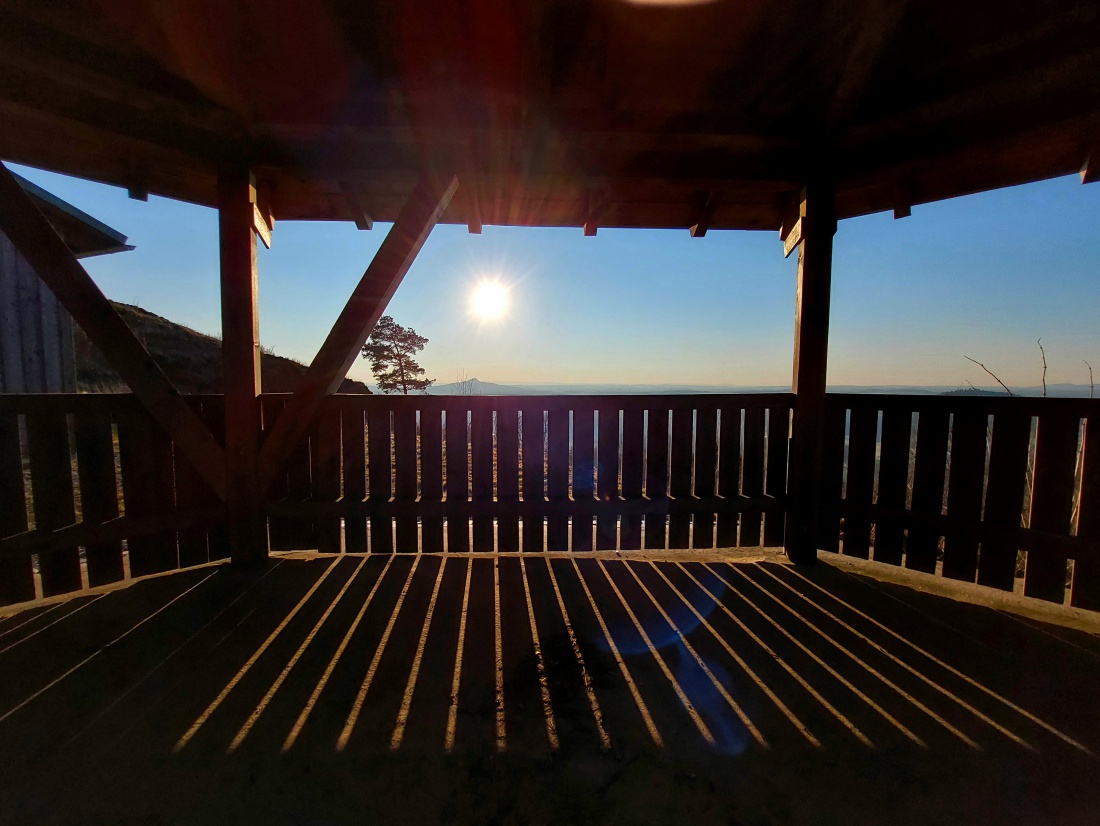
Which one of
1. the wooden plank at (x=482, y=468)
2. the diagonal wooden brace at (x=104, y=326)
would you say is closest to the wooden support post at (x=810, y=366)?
the wooden plank at (x=482, y=468)

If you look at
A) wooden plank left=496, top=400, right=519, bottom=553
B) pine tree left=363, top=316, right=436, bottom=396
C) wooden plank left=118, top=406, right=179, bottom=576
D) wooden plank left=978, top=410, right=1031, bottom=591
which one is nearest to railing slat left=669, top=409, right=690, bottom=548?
wooden plank left=496, top=400, right=519, bottom=553

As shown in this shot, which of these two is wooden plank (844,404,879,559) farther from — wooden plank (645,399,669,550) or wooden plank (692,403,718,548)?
wooden plank (645,399,669,550)

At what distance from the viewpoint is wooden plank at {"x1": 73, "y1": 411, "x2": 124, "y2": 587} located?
284 centimetres

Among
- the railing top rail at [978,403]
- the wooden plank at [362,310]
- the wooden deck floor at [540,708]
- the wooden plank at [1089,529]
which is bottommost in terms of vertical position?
the wooden deck floor at [540,708]

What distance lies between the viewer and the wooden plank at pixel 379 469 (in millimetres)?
3304

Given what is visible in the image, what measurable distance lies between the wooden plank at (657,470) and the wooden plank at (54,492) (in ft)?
13.1

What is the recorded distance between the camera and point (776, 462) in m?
3.49

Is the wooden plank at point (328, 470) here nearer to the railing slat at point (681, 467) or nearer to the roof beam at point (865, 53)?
the railing slat at point (681, 467)

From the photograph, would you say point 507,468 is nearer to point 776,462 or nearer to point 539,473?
point 539,473

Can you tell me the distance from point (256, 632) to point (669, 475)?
2923 millimetres

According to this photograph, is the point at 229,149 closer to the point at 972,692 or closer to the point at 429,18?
the point at 429,18

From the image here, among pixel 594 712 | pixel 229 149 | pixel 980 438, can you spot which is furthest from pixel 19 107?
pixel 980 438

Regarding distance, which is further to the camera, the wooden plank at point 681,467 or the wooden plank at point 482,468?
the wooden plank at point 681,467

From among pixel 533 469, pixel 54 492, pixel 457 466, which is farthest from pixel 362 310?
pixel 54 492
